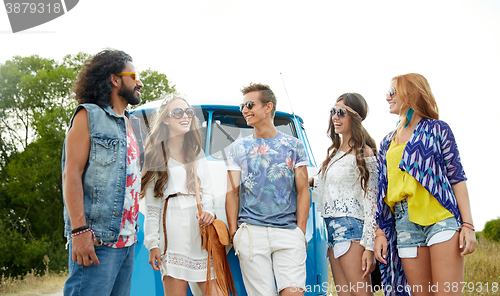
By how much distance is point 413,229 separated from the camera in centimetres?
251

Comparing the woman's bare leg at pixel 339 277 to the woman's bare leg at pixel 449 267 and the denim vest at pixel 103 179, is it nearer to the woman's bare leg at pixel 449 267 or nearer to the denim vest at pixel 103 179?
the woman's bare leg at pixel 449 267

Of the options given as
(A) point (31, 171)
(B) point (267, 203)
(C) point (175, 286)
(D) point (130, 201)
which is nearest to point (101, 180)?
(D) point (130, 201)

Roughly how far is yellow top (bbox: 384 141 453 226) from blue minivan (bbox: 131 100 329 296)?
1017 mm

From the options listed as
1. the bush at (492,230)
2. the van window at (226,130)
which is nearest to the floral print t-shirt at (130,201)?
the van window at (226,130)

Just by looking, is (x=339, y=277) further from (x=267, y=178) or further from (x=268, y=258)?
(x=267, y=178)

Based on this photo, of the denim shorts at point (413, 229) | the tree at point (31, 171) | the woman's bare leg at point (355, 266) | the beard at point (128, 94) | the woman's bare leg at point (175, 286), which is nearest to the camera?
the beard at point (128, 94)

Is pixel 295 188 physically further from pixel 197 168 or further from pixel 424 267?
pixel 424 267

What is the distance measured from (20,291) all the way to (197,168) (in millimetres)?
9865

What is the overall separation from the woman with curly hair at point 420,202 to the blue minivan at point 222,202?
2.75 ft

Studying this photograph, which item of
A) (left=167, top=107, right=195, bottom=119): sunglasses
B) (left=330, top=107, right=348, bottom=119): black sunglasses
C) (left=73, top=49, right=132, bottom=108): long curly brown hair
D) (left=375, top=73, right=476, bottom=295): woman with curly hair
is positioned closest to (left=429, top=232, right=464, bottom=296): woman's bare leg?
(left=375, top=73, right=476, bottom=295): woman with curly hair

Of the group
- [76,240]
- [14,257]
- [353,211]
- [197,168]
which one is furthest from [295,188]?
[14,257]

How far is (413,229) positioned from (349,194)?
1.90ft

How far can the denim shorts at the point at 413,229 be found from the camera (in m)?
2.37

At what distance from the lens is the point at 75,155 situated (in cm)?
197
